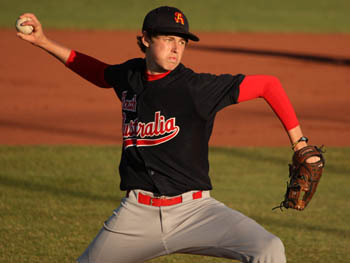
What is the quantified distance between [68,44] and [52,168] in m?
11.7

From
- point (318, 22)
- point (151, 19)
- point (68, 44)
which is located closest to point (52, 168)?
point (151, 19)

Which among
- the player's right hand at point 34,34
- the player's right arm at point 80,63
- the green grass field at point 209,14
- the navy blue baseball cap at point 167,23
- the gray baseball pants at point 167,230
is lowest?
the gray baseball pants at point 167,230

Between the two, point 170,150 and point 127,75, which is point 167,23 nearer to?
point 127,75

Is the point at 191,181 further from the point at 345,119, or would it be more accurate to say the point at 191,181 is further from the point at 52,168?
the point at 345,119

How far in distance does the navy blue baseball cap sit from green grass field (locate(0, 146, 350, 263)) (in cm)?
231

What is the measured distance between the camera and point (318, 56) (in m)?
19.0

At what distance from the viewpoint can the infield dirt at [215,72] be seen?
1052 cm

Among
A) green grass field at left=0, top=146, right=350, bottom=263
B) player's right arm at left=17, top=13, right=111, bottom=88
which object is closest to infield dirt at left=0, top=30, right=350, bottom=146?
green grass field at left=0, top=146, right=350, bottom=263

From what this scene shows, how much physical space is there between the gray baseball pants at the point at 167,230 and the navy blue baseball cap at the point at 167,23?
86 cm

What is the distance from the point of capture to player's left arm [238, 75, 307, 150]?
372cm

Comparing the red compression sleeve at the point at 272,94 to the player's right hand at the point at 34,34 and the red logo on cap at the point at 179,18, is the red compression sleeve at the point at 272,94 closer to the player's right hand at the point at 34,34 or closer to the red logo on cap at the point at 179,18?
the red logo on cap at the point at 179,18

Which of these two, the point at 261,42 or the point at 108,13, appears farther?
the point at 108,13

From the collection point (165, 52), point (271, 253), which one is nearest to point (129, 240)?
point (271, 253)

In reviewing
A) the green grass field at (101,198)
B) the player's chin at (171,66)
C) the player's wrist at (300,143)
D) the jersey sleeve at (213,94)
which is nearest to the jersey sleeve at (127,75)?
the player's chin at (171,66)
